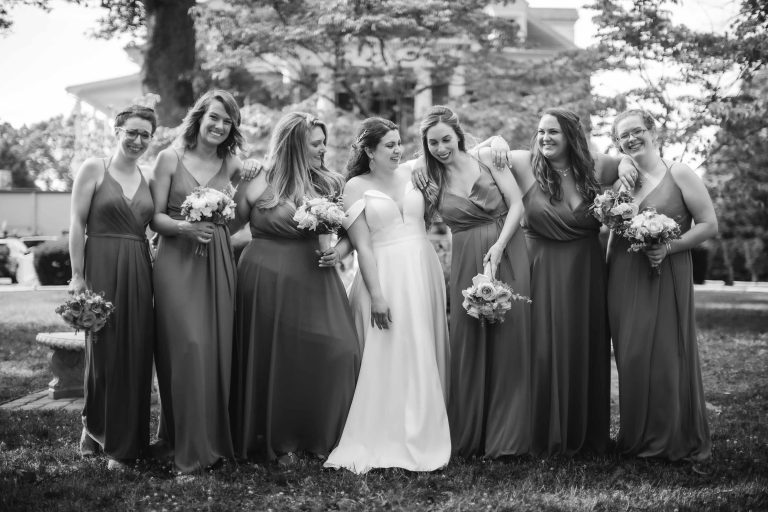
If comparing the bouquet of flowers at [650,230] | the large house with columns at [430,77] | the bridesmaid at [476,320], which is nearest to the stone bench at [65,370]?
the bridesmaid at [476,320]

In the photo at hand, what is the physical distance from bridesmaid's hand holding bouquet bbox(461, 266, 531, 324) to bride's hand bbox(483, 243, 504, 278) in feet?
0.83

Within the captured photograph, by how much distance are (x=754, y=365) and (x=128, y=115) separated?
974cm

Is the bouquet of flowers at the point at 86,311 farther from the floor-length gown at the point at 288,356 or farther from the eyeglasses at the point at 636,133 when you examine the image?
the eyeglasses at the point at 636,133

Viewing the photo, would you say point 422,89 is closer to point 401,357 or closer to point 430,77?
point 430,77

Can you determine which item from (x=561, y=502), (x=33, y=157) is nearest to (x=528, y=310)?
(x=561, y=502)

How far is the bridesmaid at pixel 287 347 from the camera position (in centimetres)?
593

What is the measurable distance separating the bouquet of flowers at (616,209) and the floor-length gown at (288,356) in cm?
212

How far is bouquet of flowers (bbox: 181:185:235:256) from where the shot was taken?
5.50 meters

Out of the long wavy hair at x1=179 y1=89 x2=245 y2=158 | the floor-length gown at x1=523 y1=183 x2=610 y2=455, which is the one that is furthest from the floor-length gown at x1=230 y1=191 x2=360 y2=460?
the floor-length gown at x1=523 y1=183 x2=610 y2=455

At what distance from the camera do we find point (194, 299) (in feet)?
18.7

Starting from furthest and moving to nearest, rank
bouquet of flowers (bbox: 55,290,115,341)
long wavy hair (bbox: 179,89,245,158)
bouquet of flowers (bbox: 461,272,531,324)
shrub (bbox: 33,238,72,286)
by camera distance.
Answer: shrub (bbox: 33,238,72,286) → long wavy hair (bbox: 179,89,245,158) → bouquet of flowers (bbox: 461,272,531,324) → bouquet of flowers (bbox: 55,290,115,341)

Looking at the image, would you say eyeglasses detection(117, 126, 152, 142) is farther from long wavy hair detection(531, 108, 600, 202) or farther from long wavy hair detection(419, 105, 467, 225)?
long wavy hair detection(531, 108, 600, 202)

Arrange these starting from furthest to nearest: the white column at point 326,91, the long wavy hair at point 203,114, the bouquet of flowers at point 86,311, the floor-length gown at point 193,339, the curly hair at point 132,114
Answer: the white column at point 326,91
the long wavy hair at point 203,114
the curly hair at point 132,114
the floor-length gown at point 193,339
the bouquet of flowers at point 86,311

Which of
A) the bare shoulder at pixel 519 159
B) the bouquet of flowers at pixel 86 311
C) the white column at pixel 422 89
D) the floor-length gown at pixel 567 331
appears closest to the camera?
the bouquet of flowers at pixel 86 311
